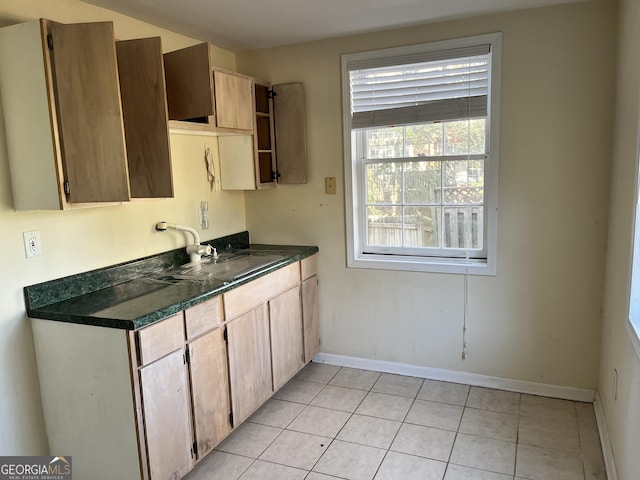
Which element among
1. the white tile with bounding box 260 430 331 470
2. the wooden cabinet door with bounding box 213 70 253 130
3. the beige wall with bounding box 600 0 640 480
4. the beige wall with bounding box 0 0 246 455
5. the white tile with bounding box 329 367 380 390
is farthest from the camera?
the white tile with bounding box 329 367 380 390

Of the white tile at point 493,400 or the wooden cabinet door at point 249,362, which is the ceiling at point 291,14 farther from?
the white tile at point 493,400

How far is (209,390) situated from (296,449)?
59cm

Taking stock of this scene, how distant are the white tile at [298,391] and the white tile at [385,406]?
0.35 metres

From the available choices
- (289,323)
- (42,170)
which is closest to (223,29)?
(42,170)

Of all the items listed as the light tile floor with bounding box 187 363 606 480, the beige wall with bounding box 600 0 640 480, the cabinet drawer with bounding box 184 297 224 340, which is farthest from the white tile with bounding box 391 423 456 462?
the cabinet drawer with bounding box 184 297 224 340

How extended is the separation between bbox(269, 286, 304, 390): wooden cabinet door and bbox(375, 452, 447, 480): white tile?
34.5 inches

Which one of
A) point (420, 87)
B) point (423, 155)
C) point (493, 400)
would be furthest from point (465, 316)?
point (420, 87)

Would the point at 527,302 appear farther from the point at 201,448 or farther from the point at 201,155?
the point at 201,155

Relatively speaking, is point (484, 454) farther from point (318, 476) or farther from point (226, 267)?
point (226, 267)

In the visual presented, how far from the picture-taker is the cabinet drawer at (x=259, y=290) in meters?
2.49

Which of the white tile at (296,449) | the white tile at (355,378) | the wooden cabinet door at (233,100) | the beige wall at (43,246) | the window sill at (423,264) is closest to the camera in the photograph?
the beige wall at (43,246)

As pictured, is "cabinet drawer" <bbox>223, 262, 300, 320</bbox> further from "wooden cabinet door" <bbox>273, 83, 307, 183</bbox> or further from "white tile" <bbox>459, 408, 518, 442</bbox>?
"white tile" <bbox>459, 408, 518, 442</bbox>

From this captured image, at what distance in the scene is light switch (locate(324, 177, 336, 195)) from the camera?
10.9 feet

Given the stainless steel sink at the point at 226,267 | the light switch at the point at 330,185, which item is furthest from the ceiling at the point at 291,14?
the stainless steel sink at the point at 226,267
